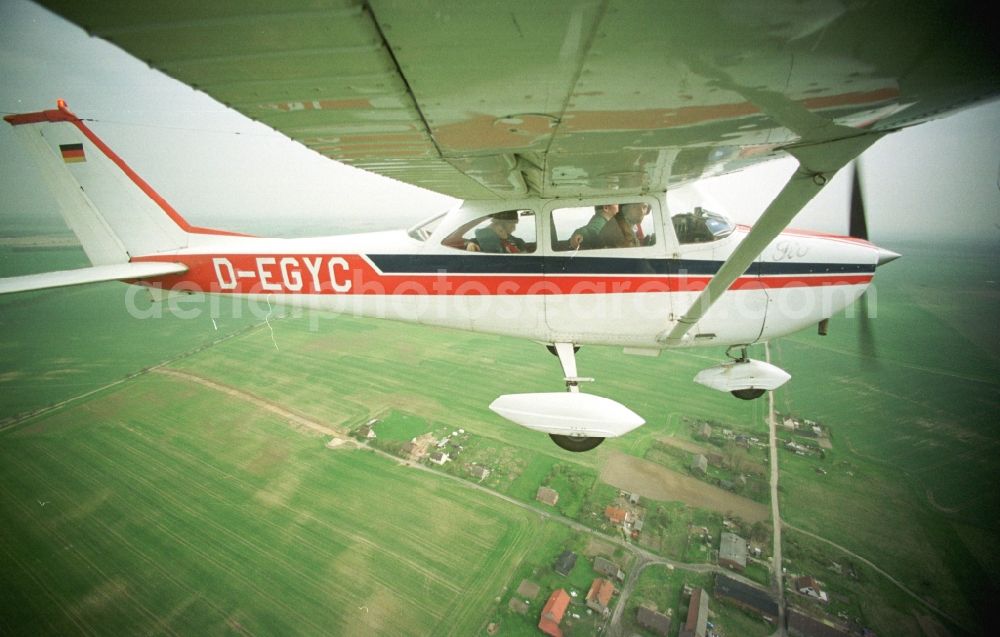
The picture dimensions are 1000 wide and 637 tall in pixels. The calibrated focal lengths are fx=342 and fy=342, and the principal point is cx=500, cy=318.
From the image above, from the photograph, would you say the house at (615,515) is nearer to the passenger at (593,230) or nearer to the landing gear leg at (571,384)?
the landing gear leg at (571,384)

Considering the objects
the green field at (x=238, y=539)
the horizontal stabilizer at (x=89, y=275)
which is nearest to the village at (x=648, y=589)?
the green field at (x=238, y=539)

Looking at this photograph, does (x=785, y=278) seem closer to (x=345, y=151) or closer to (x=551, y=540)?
(x=345, y=151)

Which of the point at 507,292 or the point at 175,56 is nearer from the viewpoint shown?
the point at 175,56

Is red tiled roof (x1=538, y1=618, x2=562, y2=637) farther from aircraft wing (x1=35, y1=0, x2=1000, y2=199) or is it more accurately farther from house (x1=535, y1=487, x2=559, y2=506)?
aircraft wing (x1=35, y1=0, x2=1000, y2=199)

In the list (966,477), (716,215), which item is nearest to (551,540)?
(716,215)

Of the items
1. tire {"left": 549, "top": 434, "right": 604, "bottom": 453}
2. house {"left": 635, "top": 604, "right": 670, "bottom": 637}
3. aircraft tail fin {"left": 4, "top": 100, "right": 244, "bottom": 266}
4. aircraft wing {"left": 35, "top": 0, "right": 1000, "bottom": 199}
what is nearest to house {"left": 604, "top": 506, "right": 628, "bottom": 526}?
house {"left": 635, "top": 604, "right": 670, "bottom": 637}

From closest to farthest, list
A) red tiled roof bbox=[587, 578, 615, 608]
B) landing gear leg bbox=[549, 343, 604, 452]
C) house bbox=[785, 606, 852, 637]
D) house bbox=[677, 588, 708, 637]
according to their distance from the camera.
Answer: landing gear leg bbox=[549, 343, 604, 452]
house bbox=[677, 588, 708, 637]
house bbox=[785, 606, 852, 637]
red tiled roof bbox=[587, 578, 615, 608]

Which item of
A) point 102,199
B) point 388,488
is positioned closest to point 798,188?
point 102,199
